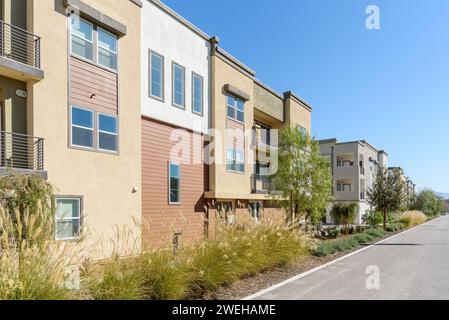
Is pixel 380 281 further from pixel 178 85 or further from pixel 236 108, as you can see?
pixel 236 108

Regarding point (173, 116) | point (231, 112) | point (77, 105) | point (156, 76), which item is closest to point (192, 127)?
point (173, 116)

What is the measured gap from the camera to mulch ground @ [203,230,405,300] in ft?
27.5

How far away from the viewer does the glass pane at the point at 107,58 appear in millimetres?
13656

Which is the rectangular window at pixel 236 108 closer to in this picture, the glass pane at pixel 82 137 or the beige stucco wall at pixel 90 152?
the beige stucco wall at pixel 90 152

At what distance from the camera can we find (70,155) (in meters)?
12.1

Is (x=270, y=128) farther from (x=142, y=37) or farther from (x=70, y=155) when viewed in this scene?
(x=70, y=155)

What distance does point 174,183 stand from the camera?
17.1 meters

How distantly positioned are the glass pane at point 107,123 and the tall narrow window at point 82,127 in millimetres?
397

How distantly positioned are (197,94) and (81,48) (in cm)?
685

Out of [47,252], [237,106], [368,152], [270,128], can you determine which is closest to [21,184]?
[47,252]

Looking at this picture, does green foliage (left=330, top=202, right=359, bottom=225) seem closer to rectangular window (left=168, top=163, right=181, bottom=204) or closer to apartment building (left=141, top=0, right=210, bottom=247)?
apartment building (left=141, top=0, right=210, bottom=247)

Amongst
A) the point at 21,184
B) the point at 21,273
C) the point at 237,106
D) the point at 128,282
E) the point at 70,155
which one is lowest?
the point at 128,282
